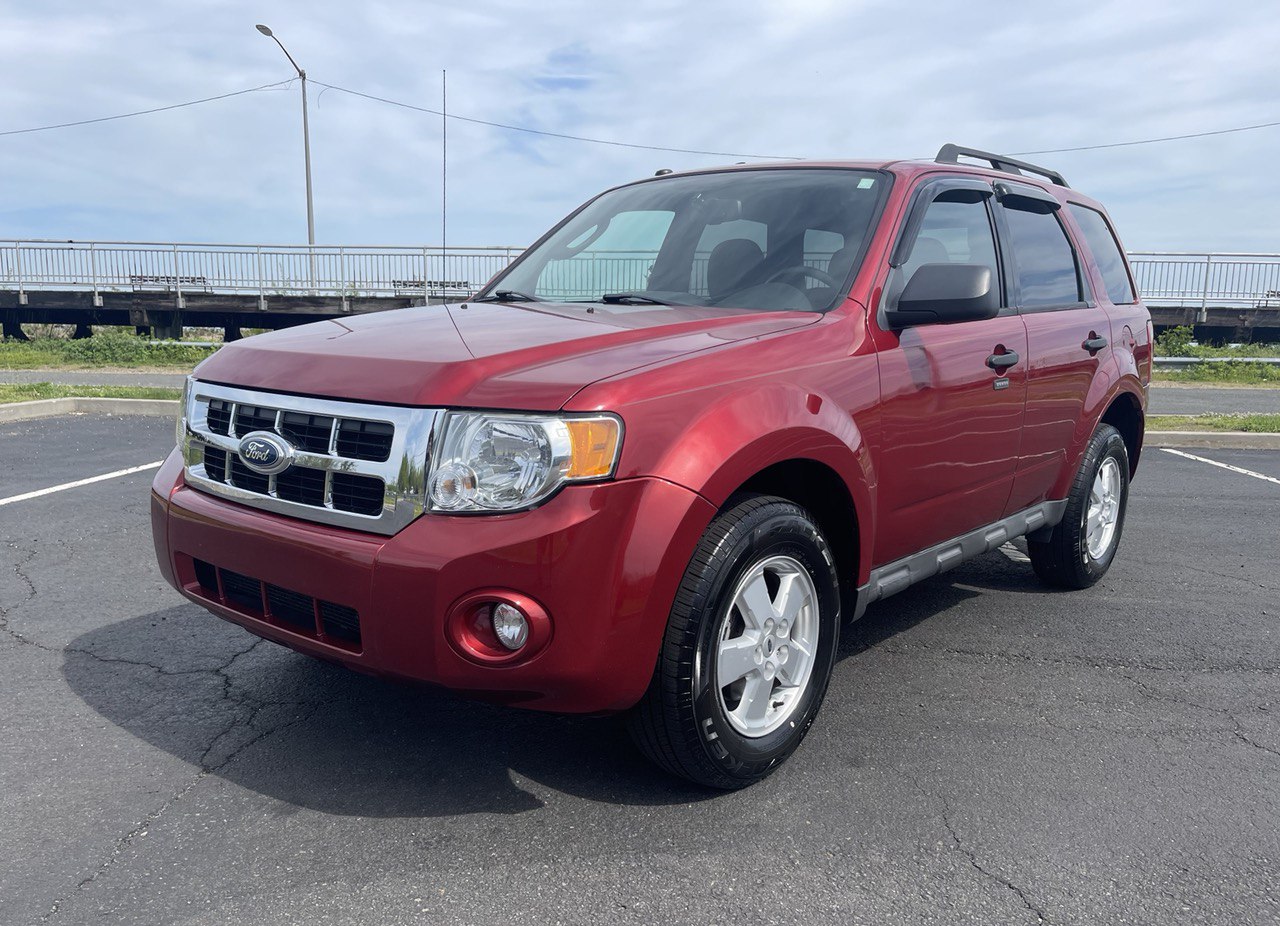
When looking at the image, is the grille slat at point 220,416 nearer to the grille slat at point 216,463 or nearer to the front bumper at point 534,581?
the grille slat at point 216,463

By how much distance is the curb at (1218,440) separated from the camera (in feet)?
34.2

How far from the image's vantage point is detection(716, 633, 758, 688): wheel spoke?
2.79m

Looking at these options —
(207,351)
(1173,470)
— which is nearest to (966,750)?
(1173,470)

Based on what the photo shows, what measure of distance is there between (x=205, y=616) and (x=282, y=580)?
2052mm

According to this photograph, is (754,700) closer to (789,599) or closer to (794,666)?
(794,666)

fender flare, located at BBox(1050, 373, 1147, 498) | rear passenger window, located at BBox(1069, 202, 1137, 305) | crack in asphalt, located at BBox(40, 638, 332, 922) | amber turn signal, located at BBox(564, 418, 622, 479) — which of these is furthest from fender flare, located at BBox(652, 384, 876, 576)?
rear passenger window, located at BBox(1069, 202, 1137, 305)

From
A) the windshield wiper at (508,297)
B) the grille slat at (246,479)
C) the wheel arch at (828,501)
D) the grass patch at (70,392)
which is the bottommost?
the grass patch at (70,392)

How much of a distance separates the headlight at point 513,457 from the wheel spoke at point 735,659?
0.68 meters

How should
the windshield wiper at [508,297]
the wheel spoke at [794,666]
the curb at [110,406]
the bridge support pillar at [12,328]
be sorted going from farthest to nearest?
the bridge support pillar at [12,328] < the curb at [110,406] < the windshield wiper at [508,297] < the wheel spoke at [794,666]

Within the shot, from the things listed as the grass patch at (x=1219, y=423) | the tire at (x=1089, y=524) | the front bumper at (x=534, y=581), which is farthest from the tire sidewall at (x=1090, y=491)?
the grass patch at (x=1219, y=423)

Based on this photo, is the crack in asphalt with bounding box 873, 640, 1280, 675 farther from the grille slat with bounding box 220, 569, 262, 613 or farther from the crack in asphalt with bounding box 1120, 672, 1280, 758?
the grille slat with bounding box 220, 569, 262, 613

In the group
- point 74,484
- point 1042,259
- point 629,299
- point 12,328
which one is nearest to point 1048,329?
point 1042,259

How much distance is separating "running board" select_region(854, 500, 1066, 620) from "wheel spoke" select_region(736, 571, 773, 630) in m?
0.58

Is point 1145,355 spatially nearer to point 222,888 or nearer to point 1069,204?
point 1069,204
